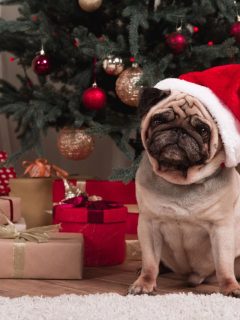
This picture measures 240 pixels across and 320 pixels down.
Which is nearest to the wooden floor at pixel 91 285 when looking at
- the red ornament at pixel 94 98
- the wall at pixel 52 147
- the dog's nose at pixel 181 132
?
the dog's nose at pixel 181 132

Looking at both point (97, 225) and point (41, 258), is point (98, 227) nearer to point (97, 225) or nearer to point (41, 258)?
point (97, 225)

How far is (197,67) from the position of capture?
2.25 metres

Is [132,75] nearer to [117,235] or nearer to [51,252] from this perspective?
[117,235]

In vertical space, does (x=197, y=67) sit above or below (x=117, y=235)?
above

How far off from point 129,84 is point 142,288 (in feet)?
3.24

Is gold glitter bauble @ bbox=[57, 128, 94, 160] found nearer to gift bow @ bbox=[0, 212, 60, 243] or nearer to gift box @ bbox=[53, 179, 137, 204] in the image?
gift box @ bbox=[53, 179, 137, 204]

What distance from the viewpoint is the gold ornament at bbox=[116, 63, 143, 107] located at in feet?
7.20

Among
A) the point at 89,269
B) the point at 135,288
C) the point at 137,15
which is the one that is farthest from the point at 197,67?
the point at 135,288

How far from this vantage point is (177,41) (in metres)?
2.10

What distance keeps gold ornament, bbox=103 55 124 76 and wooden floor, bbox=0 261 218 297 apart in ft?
2.81

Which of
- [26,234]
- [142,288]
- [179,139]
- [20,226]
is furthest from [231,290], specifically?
[20,226]

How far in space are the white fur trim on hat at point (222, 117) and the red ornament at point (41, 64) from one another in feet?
3.24

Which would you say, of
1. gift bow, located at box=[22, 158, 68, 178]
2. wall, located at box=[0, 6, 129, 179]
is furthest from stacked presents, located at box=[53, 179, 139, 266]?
wall, located at box=[0, 6, 129, 179]

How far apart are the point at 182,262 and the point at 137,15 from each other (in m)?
0.99
